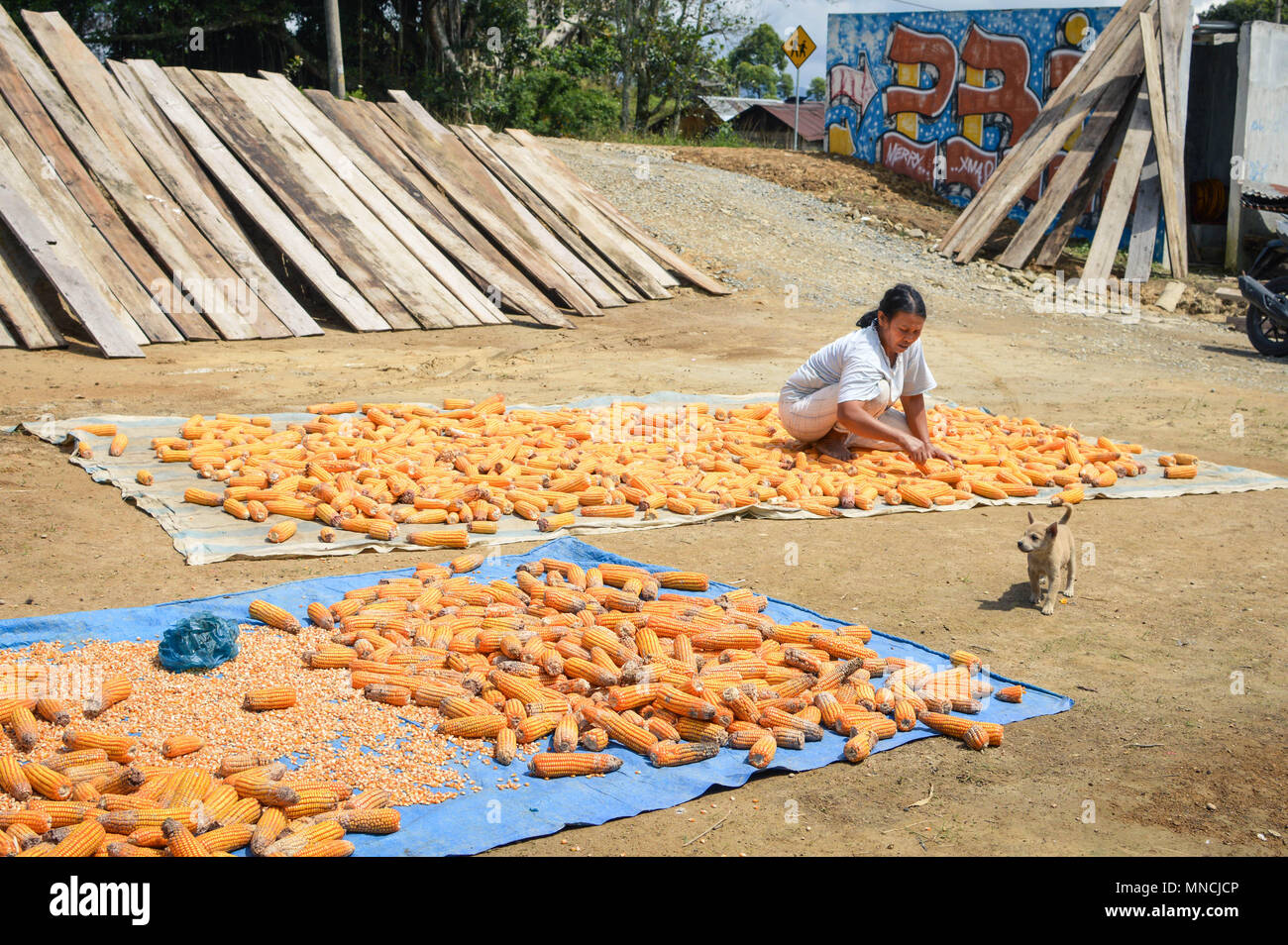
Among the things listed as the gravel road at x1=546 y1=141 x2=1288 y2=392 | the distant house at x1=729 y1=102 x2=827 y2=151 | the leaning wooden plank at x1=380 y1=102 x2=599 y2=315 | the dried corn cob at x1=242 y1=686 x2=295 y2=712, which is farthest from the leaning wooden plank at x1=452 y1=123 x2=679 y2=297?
the distant house at x1=729 y1=102 x2=827 y2=151

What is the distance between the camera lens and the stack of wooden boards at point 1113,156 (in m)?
16.9

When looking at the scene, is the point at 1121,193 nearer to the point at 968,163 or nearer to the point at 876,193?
the point at 968,163

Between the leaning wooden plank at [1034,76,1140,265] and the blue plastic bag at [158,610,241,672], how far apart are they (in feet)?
54.5

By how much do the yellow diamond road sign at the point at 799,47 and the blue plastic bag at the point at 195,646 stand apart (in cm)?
2375

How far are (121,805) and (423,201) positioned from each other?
1191cm

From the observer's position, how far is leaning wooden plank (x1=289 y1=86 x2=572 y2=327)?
13.3m

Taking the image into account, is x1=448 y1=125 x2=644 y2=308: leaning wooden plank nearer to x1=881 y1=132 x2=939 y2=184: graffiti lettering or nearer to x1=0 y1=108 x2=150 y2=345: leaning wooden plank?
x1=0 y1=108 x2=150 y2=345: leaning wooden plank

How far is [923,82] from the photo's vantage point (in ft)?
74.6

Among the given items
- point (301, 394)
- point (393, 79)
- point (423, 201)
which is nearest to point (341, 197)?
point (423, 201)

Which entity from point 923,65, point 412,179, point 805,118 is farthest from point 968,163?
point 805,118

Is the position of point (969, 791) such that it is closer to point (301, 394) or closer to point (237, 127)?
point (301, 394)

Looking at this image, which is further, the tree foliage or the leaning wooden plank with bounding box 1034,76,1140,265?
the tree foliage

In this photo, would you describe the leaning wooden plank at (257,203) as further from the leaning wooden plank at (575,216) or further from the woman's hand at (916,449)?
the woman's hand at (916,449)

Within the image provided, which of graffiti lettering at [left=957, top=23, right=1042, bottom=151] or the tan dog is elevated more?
graffiti lettering at [left=957, top=23, right=1042, bottom=151]
